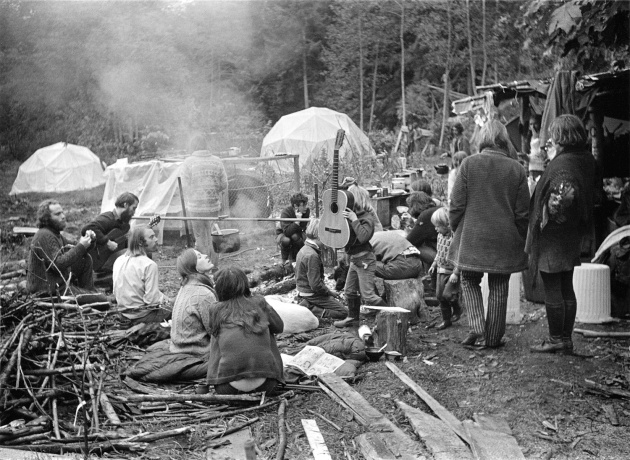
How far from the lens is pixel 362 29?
21172 millimetres

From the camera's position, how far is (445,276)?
681cm

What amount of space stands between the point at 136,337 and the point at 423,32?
669 inches

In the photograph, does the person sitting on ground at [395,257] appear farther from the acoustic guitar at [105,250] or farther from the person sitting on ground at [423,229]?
the acoustic guitar at [105,250]

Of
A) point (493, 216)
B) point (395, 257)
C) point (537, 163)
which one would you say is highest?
point (537, 163)

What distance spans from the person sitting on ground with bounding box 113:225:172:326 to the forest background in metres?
8.80

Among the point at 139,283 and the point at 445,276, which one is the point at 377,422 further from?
the point at 139,283

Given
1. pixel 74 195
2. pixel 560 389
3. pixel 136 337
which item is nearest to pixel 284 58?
pixel 74 195

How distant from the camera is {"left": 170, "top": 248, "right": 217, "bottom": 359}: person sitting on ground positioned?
570cm

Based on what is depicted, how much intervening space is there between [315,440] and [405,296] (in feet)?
10.4

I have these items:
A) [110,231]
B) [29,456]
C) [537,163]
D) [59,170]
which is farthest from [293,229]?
[59,170]

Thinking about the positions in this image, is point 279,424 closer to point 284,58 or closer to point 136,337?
point 136,337

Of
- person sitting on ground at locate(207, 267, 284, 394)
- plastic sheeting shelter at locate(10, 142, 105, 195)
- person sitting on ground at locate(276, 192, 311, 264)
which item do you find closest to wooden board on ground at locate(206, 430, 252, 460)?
person sitting on ground at locate(207, 267, 284, 394)

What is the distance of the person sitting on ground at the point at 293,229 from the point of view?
31.0 feet

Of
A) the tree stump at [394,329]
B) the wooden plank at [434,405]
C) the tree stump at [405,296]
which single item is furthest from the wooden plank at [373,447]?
the tree stump at [405,296]
